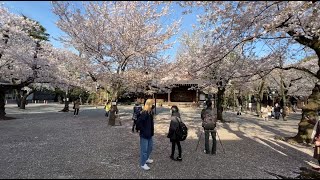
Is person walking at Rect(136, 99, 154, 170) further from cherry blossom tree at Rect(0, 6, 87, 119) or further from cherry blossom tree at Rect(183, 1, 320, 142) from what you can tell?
cherry blossom tree at Rect(0, 6, 87, 119)

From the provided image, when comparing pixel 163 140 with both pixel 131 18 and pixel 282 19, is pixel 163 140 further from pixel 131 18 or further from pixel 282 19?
pixel 131 18

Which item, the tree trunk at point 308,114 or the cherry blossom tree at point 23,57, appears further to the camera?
the cherry blossom tree at point 23,57

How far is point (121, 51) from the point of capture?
18.3 metres

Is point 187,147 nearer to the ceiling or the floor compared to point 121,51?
nearer to the floor

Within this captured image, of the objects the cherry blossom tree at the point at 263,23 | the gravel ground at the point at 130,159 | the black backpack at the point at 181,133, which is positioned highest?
the cherry blossom tree at the point at 263,23

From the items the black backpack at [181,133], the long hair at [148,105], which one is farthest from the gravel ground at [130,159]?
the long hair at [148,105]

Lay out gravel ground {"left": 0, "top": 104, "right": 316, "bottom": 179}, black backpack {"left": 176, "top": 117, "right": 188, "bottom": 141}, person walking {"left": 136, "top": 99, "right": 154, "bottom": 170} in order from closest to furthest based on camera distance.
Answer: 1. gravel ground {"left": 0, "top": 104, "right": 316, "bottom": 179}
2. person walking {"left": 136, "top": 99, "right": 154, "bottom": 170}
3. black backpack {"left": 176, "top": 117, "right": 188, "bottom": 141}

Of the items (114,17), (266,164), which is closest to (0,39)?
(114,17)

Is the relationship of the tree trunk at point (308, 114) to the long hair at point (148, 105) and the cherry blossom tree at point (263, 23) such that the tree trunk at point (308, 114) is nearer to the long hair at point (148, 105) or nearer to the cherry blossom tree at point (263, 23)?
the cherry blossom tree at point (263, 23)

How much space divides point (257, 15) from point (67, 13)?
12745mm

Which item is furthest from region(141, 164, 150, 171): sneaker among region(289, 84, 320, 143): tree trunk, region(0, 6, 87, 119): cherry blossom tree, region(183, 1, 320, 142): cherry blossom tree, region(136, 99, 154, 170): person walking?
region(0, 6, 87, 119): cherry blossom tree

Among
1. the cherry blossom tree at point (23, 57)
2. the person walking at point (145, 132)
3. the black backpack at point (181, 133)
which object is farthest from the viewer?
the cherry blossom tree at point (23, 57)

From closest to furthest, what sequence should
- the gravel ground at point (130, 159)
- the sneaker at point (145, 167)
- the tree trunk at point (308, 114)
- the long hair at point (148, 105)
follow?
1. the gravel ground at point (130, 159)
2. the sneaker at point (145, 167)
3. the long hair at point (148, 105)
4. the tree trunk at point (308, 114)

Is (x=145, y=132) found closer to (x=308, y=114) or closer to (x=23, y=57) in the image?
(x=308, y=114)
